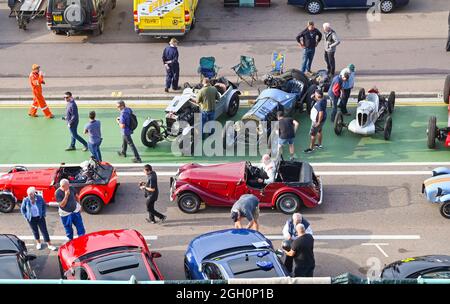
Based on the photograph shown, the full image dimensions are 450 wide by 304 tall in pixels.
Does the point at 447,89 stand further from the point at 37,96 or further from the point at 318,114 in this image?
the point at 37,96

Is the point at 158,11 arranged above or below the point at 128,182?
above

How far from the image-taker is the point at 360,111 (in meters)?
→ 19.4

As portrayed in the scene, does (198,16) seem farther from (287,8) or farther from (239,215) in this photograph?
(239,215)

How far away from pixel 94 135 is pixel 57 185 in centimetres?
194

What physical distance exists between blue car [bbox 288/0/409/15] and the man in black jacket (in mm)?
4808

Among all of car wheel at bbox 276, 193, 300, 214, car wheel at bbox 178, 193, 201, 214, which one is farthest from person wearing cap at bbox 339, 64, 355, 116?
car wheel at bbox 178, 193, 201, 214

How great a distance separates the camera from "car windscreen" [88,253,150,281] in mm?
13250

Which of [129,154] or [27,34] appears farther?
[27,34]

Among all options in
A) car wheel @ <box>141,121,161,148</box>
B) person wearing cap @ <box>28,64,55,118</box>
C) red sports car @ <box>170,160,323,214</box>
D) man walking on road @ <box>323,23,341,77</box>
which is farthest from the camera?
man walking on road @ <box>323,23,341,77</box>

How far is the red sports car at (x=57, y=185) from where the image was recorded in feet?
54.5

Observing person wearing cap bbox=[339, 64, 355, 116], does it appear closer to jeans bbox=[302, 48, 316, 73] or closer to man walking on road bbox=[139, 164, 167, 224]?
jeans bbox=[302, 48, 316, 73]
